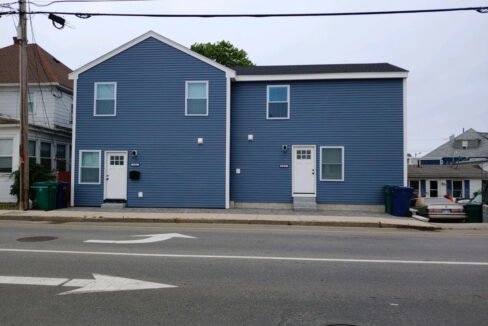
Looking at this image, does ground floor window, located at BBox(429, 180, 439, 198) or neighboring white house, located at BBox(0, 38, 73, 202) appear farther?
ground floor window, located at BBox(429, 180, 439, 198)

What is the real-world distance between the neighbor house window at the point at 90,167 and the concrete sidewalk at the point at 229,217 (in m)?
1.97

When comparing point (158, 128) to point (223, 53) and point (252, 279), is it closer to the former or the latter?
point (252, 279)

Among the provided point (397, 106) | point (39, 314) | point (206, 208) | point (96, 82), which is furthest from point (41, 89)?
point (39, 314)

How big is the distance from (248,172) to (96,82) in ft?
25.6

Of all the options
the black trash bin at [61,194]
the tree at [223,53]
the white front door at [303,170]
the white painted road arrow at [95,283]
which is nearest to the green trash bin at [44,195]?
the black trash bin at [61,194]

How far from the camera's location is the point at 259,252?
8133 mm

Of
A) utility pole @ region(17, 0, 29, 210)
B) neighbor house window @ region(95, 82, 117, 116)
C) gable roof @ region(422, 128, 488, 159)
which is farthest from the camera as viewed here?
gable roof @ region(422, 128, 488, 159)

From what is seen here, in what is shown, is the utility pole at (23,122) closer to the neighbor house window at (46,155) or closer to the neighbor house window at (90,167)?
the neighbor house window at (90,167)

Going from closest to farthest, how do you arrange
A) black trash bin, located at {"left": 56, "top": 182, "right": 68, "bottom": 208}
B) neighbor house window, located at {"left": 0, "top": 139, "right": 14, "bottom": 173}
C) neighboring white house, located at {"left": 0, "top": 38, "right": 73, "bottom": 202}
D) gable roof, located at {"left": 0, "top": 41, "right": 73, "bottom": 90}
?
black trash bin, located at {"left": 56, "top": 182, "right": 68, "bottom": 208} < neighbor house window, located at {"left": 0, "top": 139, "right": 14, "bottom": 173} < neighboring white house, located at {"left": 0, "top": 38, "right": 73, "bottom": 202} < gable roof, located at {"left": 0, "top": 41, "right": 73, "bottom": 90}

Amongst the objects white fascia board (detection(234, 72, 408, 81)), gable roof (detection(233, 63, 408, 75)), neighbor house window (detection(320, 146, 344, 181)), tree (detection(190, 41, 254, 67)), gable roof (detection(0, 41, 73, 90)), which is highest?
tree (detection(190, 41, 254, 67))

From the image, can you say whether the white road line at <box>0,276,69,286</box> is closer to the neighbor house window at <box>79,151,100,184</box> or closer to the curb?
the curb

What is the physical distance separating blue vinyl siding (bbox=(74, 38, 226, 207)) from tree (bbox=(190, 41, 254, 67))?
744 inches

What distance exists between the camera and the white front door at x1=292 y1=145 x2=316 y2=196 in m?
16.9

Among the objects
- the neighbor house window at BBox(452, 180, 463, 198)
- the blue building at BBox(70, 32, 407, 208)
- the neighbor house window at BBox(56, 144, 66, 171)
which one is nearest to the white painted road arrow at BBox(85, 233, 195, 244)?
the blue building at BBox(70, 32, 407, 208)
